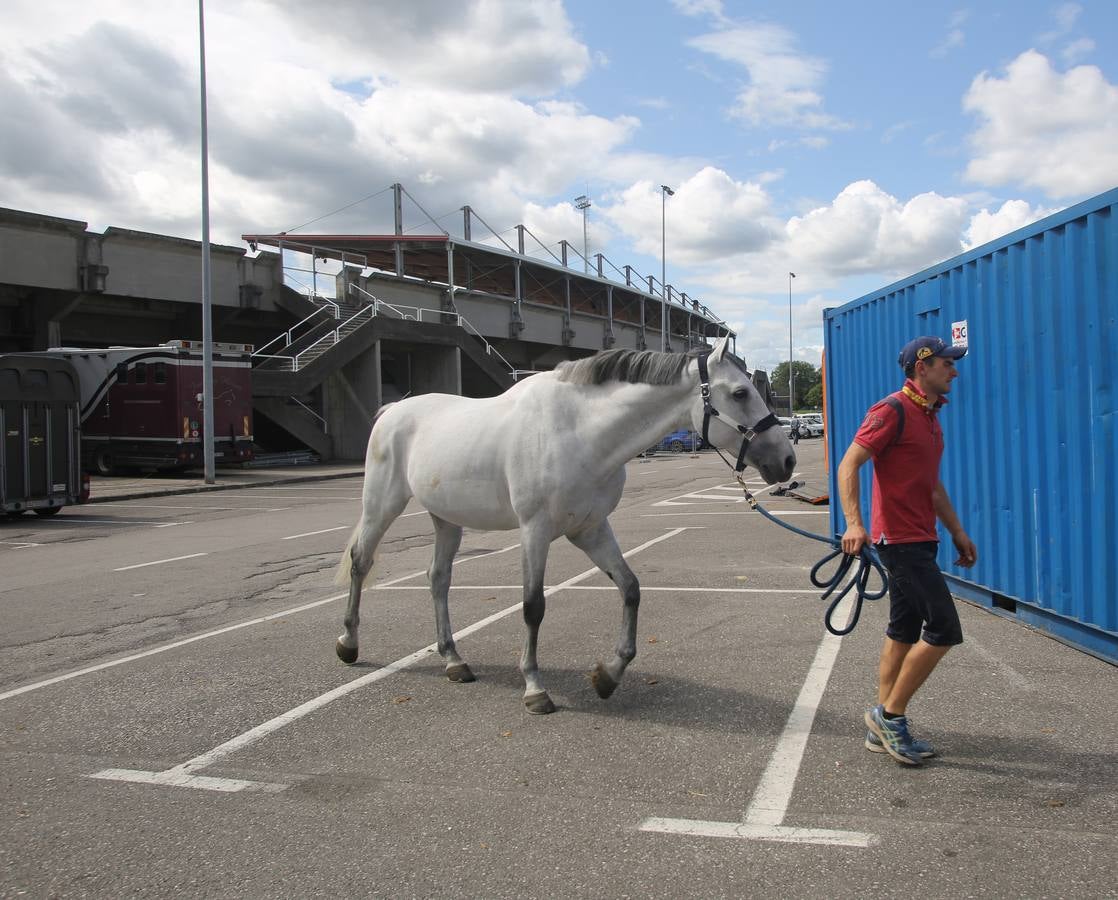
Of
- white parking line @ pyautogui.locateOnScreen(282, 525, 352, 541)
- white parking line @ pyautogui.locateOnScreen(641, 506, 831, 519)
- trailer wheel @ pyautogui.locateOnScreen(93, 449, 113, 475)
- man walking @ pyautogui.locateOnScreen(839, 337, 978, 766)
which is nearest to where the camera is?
man walking @ pyautogui.locateOnScreen(839, 337, 978, 766)

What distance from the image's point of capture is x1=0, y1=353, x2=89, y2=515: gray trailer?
50.0 feet

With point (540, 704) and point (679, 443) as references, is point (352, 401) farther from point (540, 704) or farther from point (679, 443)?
point (540, 704)

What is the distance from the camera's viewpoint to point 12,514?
16688 millimetres

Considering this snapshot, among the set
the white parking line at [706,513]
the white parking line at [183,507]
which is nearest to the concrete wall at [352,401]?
the white parking line at [183,507]

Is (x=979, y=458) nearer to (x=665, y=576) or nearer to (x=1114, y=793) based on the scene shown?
(x=665, y=576)

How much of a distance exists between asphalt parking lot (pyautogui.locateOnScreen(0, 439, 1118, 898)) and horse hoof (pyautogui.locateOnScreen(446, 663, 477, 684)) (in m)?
0.11

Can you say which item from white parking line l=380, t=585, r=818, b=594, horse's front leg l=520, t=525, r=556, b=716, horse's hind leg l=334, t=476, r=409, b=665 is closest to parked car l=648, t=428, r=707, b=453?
white parking line l=380, t=585, r=818, b=594

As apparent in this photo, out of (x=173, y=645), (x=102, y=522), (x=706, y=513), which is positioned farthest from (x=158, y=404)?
(x=173, y=645)

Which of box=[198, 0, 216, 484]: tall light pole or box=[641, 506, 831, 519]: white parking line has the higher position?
box=[198, 0, 216, 484]: tall light pole

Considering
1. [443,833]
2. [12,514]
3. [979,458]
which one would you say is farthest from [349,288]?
[443,833]

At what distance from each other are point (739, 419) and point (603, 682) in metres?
1.60

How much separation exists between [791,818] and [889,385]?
6.27m

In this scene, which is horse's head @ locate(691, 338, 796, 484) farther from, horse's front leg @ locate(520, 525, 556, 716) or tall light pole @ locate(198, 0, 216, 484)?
tall light pole @ locate(198, 0, 216, 484)

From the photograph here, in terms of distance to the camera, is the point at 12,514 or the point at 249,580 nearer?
the point at 249,580
